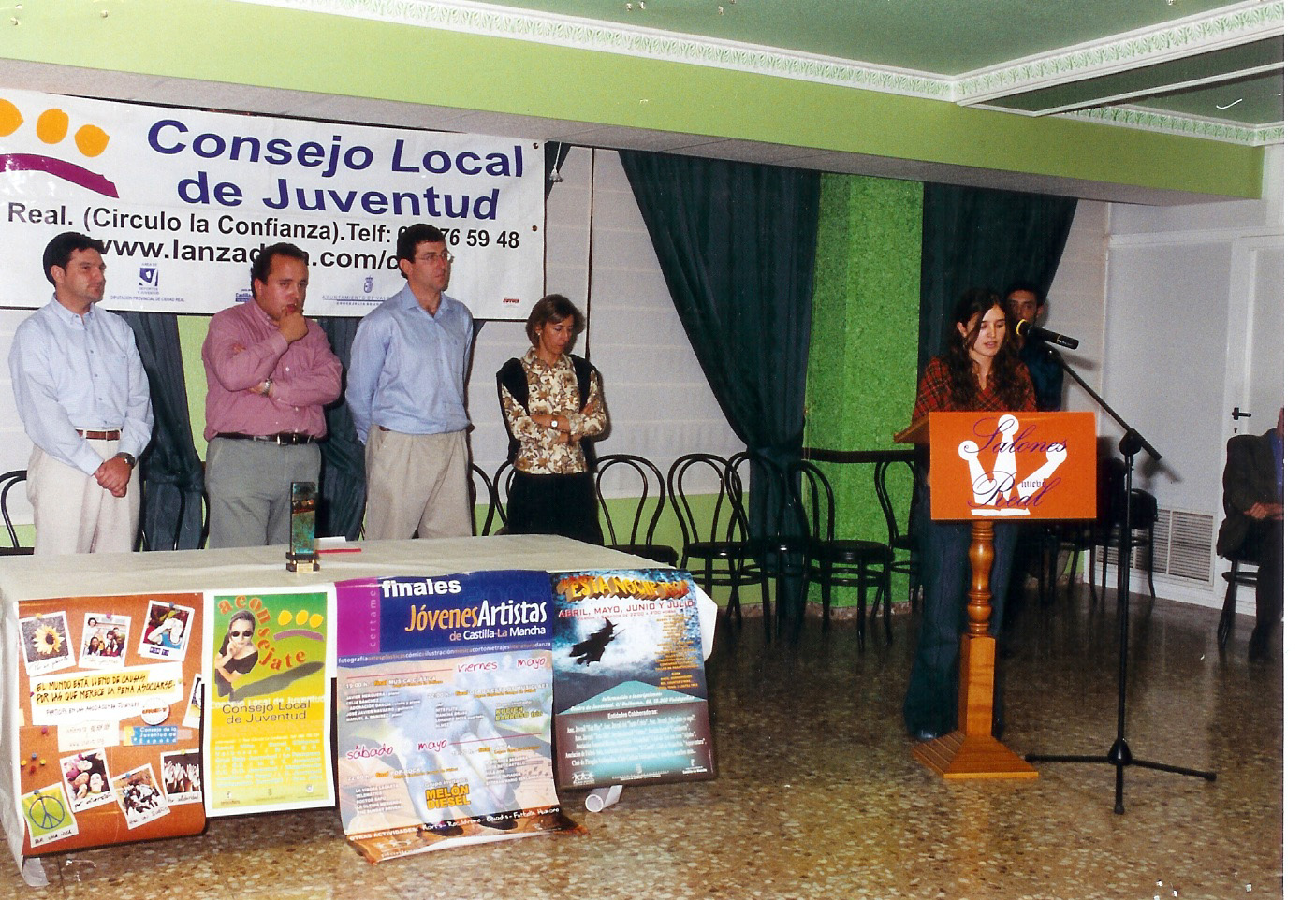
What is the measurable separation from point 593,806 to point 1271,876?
1739 millimetres

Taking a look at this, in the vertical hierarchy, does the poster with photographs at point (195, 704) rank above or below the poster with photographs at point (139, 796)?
above

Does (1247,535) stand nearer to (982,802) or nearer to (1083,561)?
(1083,561)

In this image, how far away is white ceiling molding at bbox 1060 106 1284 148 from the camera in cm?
629

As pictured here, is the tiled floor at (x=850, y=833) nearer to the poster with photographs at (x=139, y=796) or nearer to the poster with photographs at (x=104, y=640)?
the poster with photographs at (x=139, y=796)

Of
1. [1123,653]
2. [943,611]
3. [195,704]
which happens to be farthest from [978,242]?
[195,704]

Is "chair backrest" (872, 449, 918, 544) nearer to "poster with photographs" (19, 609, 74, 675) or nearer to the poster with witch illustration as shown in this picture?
the poster with witch illustration

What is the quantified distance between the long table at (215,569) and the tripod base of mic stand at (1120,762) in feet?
4.09

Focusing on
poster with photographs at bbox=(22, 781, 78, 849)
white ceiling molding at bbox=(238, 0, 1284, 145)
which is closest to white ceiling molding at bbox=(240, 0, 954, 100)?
white ceiling molding at bbox=(238, 0, 1284, 145)

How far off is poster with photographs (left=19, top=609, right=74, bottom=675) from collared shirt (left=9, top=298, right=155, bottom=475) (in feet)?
5.51

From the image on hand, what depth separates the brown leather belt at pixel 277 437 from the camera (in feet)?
15.2

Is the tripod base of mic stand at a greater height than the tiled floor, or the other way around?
the tripod base of mic stand

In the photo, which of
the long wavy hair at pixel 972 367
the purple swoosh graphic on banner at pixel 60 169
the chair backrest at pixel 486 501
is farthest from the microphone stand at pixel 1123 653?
the purple swoosh graphic on banner at pixel 60 169

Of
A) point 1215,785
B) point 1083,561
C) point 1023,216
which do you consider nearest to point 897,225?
point 1023,216

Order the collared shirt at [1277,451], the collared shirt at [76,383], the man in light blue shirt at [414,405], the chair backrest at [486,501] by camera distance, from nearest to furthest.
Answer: the collared shirt at [76,383]
the man in light blue shirt at [414,405]
the chair backrest at [486,501]
the collared shirt at [1277,451]
